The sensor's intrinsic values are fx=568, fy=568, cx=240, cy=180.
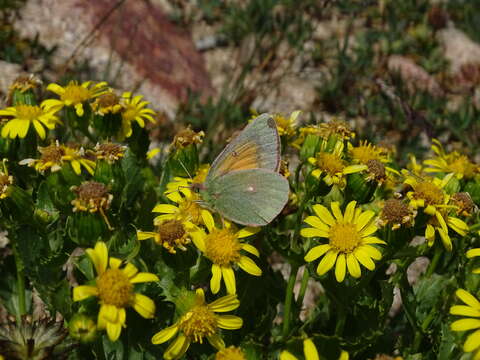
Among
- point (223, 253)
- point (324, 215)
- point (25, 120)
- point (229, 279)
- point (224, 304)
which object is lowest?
point (224, 304)

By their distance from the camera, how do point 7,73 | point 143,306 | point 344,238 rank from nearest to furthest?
point 143,306 < point 344,238 < point 7,73

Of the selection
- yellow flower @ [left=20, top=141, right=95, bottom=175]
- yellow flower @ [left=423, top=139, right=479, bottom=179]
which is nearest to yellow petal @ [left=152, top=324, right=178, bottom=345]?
yellow flower @ [left=20, top=141, right=95, bottom=175]

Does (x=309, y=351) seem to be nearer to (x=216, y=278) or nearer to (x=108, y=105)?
(x=216, y=278)

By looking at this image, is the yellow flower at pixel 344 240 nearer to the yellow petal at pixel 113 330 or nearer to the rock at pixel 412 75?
the yellow petal at pixel 113 330

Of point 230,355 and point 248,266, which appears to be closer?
point 230,355

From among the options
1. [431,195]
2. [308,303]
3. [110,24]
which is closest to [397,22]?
[110,24]

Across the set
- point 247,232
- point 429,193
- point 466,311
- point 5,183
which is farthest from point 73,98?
point 466,311

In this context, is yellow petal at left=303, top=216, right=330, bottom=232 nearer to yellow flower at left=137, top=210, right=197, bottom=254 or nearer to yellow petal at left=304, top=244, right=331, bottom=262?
yellow petal at left=304, top=244, right=331, bottom=262

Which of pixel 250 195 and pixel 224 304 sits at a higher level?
pixel 250 195
